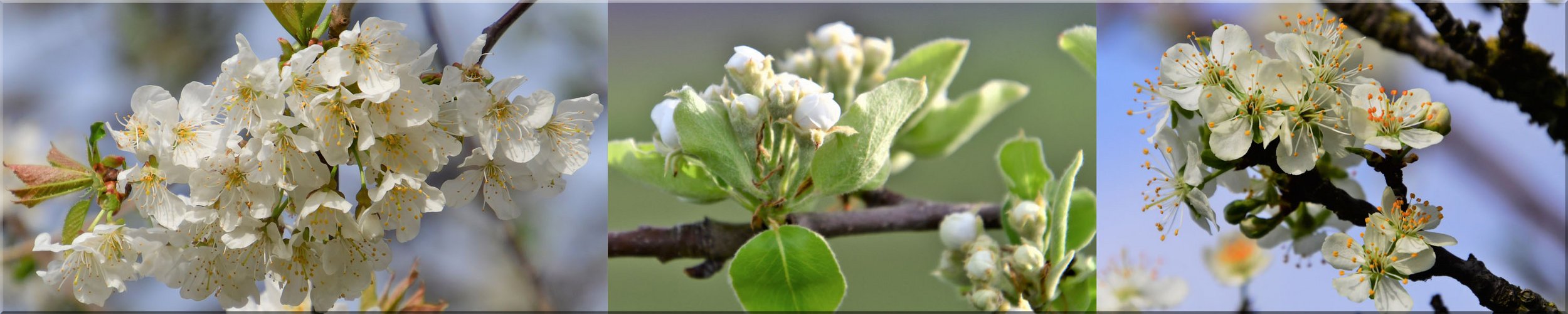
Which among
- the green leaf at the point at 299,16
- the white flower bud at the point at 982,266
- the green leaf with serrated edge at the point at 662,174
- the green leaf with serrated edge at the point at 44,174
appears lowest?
the white flower bud at the point at 982,266

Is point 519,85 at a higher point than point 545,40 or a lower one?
higher

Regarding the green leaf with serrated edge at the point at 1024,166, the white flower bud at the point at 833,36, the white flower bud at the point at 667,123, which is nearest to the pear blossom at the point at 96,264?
the white flower bud at the point at 667,123

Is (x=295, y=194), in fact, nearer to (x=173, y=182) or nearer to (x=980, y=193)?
(x=173, y=182)

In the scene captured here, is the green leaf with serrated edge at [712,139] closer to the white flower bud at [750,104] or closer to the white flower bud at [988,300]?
the white flower bud at [750,104]

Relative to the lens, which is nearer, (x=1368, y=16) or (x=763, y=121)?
(x=763, y=121)

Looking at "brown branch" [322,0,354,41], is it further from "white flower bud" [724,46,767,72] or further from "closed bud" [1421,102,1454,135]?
"closed bud" [1421,102,1454,135]

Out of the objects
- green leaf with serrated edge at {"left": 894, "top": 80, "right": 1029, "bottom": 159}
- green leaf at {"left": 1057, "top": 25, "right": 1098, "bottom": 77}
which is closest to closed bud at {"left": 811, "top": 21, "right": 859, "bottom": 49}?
green leaf with serrated edge at {"left": 894, "top": 80, "right": 1029, "bottom": 159}

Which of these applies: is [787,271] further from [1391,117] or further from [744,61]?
[1391,117]

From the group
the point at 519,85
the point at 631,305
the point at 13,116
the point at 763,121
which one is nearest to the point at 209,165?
the point at 519,85
